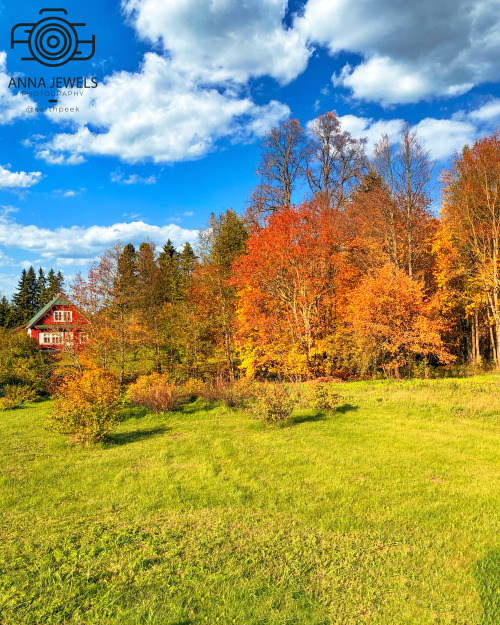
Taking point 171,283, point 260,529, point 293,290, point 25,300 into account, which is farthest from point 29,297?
point 260,529

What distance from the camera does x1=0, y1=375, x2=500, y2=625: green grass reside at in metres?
3.63

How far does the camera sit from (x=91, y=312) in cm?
2353

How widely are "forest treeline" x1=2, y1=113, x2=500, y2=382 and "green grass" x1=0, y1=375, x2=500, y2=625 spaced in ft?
35.6

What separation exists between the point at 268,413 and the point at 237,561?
24.2 feet

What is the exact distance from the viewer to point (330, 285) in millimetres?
23312

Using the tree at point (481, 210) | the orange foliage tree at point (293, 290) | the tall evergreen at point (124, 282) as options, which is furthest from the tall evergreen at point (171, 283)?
the tree at point (481, 210)

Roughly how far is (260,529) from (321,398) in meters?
8.26

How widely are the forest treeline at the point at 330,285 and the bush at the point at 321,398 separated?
7.65 metres

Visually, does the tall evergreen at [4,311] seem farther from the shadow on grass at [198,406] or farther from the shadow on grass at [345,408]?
the shadow on grass at [345,408]

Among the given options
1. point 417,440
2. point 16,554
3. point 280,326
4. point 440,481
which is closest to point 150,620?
point 16,554

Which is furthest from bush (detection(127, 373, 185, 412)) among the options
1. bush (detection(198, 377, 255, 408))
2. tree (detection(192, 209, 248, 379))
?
tree (detection(192, 209, 248, 379))

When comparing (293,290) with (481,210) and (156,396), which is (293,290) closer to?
(156,396)

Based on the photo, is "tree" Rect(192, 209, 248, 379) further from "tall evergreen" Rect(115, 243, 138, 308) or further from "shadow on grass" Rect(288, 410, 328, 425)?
"shadow on grass" Rect(288, 410, 328, 425)

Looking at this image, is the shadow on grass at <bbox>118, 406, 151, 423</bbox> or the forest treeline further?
the forest treeline
